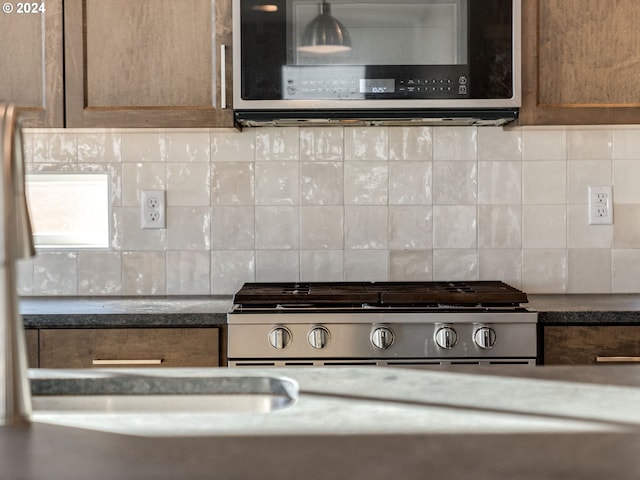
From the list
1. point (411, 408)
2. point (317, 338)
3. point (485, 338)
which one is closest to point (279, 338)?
point (317, 338)

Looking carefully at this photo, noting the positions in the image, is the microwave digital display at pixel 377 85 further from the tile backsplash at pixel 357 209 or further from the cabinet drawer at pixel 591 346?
the cabinet drawer at pixel 591 346

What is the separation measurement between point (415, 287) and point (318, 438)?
170cm

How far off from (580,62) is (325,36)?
79 centimetres

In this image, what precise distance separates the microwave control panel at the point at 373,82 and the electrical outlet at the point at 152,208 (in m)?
0.65

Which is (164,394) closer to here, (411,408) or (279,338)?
(411,408)

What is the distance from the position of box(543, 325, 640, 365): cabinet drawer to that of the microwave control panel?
30.7 inches

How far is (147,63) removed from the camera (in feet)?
7.74

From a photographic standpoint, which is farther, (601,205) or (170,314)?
(601,205)

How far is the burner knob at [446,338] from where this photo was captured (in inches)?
83.0

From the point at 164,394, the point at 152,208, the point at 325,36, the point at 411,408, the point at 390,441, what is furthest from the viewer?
the point at 152,208

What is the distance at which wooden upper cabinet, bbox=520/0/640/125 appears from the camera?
2.36 metres

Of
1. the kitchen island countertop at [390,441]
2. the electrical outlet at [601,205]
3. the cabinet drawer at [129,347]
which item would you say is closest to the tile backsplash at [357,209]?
the electrical outlet at [601,205]

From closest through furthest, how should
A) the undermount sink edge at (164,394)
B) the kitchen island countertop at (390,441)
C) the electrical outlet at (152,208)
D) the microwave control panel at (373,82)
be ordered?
the kitchen island countertop at (390,441) → the undermount sink edge at (164,394) → the microwave control panel at (373,82) → the electrical outlet at (152,208)

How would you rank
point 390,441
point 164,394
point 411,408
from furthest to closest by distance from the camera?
point 164,394
point 411,408
point 390,441
